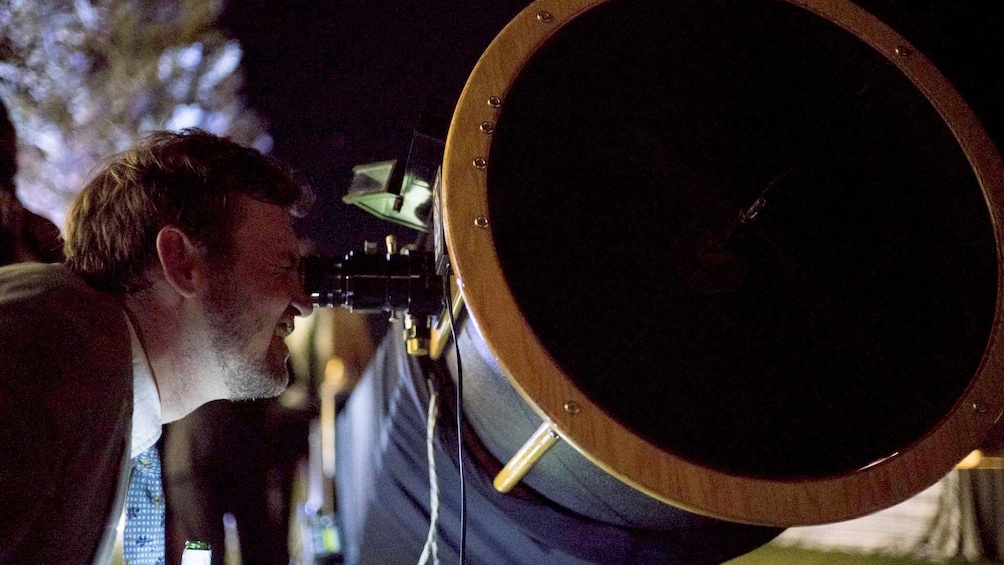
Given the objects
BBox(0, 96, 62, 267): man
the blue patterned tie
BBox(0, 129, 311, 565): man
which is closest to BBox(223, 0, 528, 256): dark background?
BBox(0, 129, 311, 565): man

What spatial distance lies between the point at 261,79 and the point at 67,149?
1.99 meters

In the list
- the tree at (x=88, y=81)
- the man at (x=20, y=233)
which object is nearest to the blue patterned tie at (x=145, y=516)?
the man at (x=20, y=233)

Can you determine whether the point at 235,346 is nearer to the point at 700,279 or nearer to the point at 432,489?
the point at 432,489

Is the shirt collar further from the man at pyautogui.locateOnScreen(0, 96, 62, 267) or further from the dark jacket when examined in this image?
the man at pyautogui.locateOnScreen(0, 96, 62, 267)

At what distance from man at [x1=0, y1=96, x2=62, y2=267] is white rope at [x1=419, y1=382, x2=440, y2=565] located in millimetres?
1334

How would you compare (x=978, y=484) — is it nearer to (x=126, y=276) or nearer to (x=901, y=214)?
(x=901, y=214)

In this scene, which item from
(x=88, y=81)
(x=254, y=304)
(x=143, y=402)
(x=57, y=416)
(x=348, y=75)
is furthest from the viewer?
(x=88, y=81)

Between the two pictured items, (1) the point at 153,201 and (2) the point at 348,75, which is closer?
(1) the point at 153,201

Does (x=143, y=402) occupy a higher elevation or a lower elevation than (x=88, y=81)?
lower

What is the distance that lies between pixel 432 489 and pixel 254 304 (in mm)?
549

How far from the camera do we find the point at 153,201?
1271 millimetres

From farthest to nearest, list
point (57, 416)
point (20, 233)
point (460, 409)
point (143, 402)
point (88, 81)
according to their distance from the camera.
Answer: point (88, 81)
point (20, 233)
point (143, 402)
point (460, 409)
point (57, 416)

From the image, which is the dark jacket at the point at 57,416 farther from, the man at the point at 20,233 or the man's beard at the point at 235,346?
the man at the point at 20,233

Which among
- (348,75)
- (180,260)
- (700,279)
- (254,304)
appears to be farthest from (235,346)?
(348,75)
